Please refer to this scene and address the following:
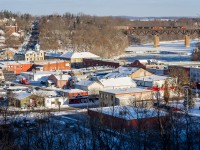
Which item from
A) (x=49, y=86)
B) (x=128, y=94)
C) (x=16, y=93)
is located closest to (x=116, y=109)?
(x=128, y=94)

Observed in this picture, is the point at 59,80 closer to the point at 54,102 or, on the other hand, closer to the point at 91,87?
the point at 91,87

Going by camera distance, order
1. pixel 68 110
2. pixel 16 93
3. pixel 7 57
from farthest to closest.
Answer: pixel 7 57
pixel 16 93
pixel 68 110

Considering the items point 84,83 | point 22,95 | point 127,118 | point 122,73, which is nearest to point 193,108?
point 127,118

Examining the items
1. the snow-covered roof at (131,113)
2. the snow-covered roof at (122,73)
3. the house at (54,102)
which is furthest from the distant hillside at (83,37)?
the snow-covered roof at (131,113)

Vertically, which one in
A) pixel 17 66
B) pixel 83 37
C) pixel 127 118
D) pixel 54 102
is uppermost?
pixel 83 37

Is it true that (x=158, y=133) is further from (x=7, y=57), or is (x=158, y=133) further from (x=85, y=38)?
(x=85, y=38)

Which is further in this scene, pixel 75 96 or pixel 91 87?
pixel 91 87

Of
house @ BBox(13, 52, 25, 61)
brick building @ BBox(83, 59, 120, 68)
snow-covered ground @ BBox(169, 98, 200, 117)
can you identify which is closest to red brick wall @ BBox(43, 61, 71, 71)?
brick building @ BBox(83, 59, 120, 68)

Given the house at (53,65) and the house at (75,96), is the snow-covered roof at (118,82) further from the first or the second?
the house at (53,65)
